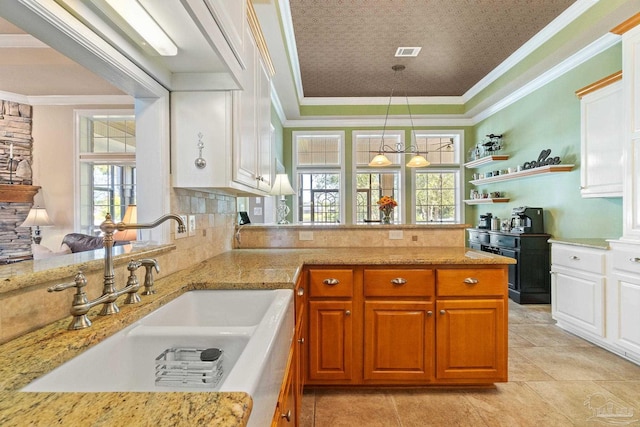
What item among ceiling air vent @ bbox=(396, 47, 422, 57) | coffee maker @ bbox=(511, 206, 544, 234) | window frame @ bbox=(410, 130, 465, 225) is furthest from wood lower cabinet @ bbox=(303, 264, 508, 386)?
window frame @ bbox=(410, 130, 465, 225)

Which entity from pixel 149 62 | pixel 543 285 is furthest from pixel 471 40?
pixel 149 62

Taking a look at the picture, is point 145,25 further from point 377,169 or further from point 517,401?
point 377,169

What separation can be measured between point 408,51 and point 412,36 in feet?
1.16

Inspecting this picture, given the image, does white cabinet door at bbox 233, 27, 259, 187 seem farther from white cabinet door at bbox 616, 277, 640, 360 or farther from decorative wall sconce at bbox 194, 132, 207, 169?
white cabinet door at bbox 616, 277, 640, 360

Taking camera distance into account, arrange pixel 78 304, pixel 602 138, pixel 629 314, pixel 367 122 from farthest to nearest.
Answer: pixel 367 122
pixel 602 138
pixel 629 314
pixel 78 304

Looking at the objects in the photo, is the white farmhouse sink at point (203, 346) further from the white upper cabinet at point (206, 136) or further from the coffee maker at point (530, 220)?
the coffee maker at point (530, 220)

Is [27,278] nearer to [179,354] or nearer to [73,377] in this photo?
[73,377]

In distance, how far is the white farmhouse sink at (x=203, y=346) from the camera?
0.72 metres

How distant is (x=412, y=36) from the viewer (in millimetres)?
3836

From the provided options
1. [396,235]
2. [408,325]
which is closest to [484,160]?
[396,235]

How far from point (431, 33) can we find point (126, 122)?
13.9ft

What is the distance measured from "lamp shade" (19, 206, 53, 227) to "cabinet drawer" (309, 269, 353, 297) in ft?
12.6

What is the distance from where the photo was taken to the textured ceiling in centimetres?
329

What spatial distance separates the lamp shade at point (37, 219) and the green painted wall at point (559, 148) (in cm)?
637
